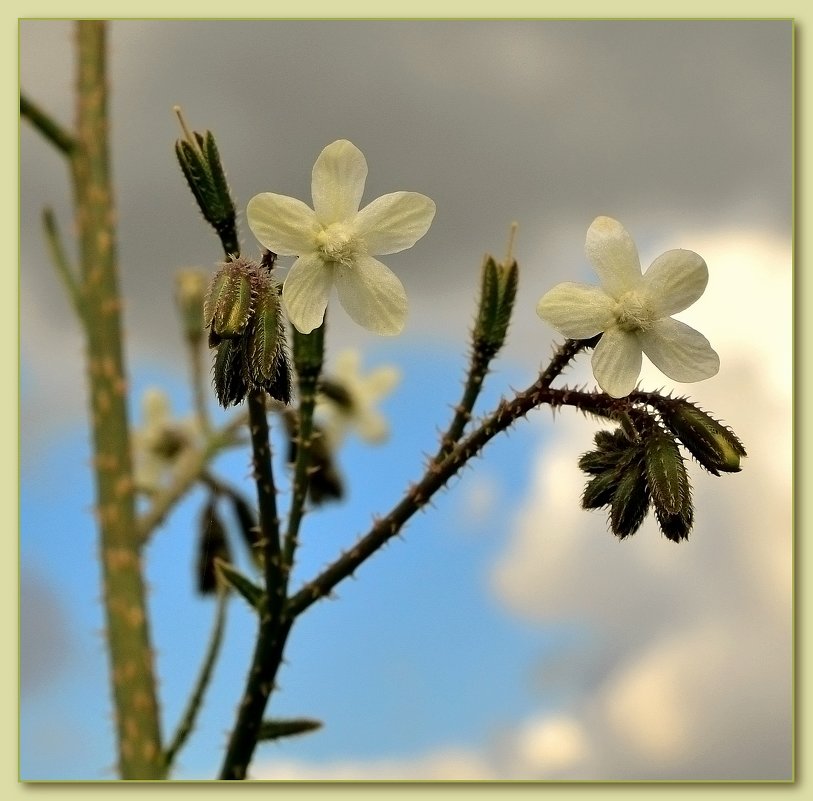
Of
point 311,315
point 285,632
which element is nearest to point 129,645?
point 285,632

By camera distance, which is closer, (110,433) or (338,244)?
(338,244)

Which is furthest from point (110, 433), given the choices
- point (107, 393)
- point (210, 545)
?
point (210, 545)

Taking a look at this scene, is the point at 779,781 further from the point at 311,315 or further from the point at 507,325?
the point at 311,315

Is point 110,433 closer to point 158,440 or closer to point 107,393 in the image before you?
point 107,393

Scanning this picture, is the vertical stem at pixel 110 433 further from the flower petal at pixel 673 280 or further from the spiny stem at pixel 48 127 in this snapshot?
the flower petal at pixel 673 280

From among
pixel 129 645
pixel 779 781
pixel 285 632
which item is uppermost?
pixel 285 632

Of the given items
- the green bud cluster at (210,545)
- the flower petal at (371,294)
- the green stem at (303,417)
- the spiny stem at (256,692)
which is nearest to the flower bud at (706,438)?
the flower petal at (371,294)
